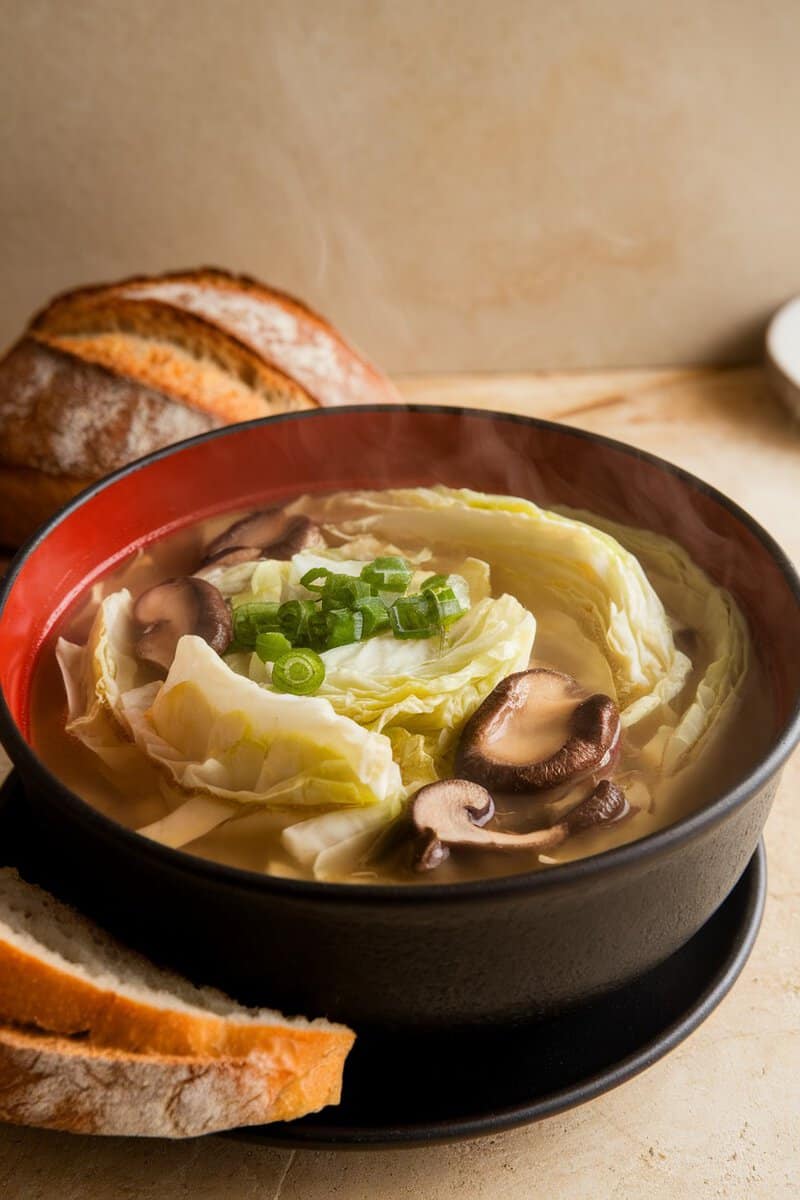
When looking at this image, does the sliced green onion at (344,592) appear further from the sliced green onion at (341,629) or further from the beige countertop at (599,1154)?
the beige countertop at (599,1154)

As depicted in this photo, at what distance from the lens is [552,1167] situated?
204 centimetres

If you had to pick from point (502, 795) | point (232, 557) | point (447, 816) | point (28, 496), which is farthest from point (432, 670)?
point (28, 496)

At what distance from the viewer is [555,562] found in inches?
108

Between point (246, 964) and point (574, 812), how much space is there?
0.60 m

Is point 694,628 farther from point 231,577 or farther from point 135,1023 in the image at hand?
point 135,1023

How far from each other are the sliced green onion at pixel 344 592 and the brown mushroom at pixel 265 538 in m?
0.37

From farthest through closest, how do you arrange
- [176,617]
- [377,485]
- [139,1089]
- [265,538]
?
[377,485] < [265,538] < [176,617] < [139,1089]

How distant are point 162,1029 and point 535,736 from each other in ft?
2.67

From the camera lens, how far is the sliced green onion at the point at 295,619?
2.44 metres

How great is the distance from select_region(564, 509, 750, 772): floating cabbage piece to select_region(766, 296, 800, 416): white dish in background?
1.96 meters

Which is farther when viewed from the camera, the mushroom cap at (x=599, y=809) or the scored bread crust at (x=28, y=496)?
the scored bread crust at (x=28, y=496)

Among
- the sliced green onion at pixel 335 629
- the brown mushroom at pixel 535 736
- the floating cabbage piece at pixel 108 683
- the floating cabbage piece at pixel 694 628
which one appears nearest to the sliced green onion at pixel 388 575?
the sliced green onion at pixel 335 629

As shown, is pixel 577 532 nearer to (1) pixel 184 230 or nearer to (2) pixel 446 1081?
(2) pixel 446 1081

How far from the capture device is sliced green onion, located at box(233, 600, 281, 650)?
8.06ft
